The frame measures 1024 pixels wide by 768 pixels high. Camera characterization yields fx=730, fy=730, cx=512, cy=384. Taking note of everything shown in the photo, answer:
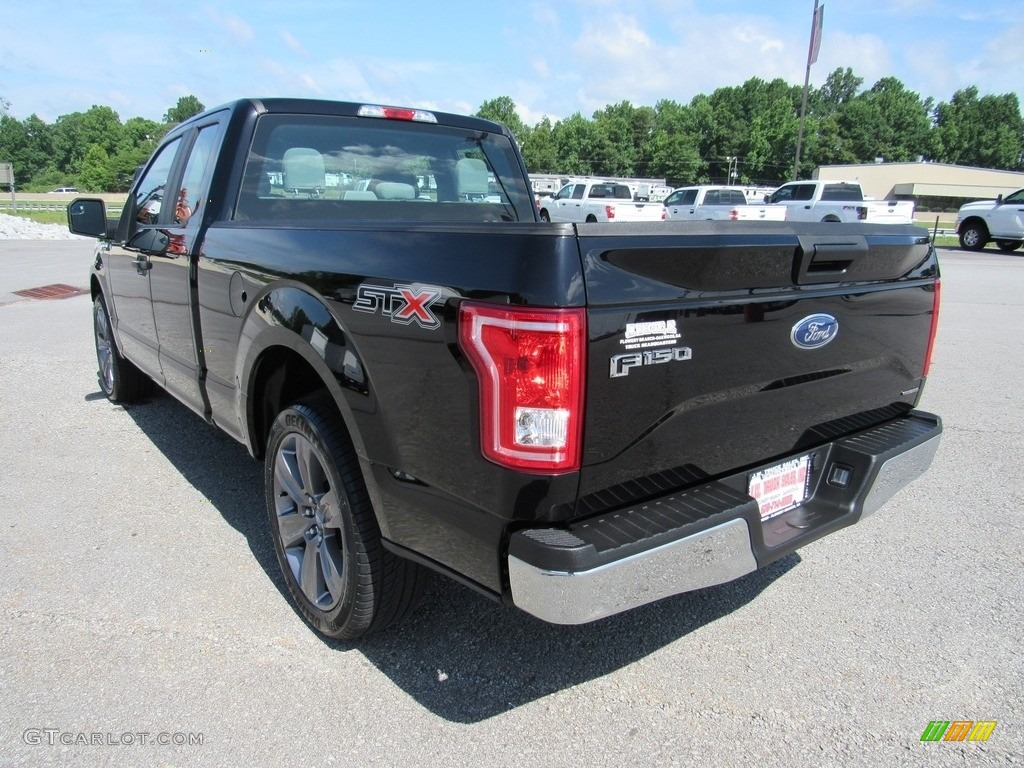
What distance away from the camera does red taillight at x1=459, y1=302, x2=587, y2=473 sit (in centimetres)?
177

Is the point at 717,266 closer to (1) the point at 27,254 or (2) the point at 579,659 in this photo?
(2) the point at 579,659

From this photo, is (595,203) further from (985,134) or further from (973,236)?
(985,134)

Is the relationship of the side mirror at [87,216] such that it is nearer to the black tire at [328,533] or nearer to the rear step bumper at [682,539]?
the black tire at [328,533]

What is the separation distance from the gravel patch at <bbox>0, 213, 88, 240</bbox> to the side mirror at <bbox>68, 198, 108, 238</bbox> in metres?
20.5

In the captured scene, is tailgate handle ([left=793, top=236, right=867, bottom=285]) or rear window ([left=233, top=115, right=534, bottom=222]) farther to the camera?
rear window ([left=233, top=115, right=534, bottom=222])

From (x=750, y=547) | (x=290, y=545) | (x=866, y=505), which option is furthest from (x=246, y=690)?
(x=866, y=505)

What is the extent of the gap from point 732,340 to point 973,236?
23.7m

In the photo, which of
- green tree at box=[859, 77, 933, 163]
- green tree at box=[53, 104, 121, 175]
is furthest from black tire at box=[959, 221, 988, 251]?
green tree at box=[53, 104, 121, 175]

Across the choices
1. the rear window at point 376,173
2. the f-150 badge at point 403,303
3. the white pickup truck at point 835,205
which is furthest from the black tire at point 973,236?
the f-150 badge at point 403,303

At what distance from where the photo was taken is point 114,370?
217 inches

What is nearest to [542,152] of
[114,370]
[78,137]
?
[78,137]

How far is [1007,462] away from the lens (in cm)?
446

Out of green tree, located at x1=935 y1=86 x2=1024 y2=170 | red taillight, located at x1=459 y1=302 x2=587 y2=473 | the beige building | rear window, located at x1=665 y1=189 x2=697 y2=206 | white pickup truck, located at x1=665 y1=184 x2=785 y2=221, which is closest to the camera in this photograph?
red taillight, located at x1=459 y1=302 x2=587 y2=473

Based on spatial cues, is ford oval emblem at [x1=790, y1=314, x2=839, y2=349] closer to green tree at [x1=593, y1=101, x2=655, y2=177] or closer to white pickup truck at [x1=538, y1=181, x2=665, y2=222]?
white pickup truck at [x1=538, y1=181, x2=665, y2=222]
